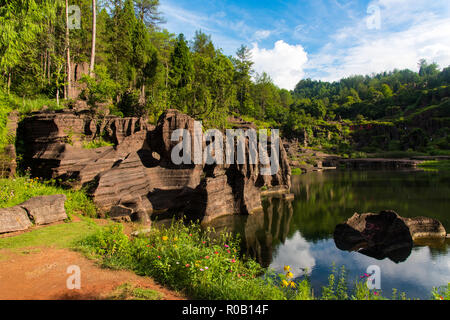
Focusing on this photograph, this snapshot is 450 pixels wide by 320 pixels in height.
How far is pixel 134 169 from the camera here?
16.4m

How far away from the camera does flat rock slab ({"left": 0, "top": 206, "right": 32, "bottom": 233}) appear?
A: 23.3 feet

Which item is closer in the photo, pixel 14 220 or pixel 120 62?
pixel 14 220

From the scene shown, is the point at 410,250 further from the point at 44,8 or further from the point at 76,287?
the point at 44,8

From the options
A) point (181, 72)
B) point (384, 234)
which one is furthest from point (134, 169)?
point (181, 72)

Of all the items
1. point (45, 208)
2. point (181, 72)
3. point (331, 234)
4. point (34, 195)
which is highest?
point (181, 72)

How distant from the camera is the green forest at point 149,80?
1769cm

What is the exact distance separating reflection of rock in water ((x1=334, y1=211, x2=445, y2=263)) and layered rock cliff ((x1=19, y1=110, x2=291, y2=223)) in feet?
23.7

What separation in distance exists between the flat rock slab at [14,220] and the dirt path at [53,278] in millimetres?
1477

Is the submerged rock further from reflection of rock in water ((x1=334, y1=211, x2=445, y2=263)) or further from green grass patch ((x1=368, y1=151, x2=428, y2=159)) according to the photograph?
green grass patch ((x1=368, y1=151, x2=428, y2=159))

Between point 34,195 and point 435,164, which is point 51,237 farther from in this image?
point 435,164

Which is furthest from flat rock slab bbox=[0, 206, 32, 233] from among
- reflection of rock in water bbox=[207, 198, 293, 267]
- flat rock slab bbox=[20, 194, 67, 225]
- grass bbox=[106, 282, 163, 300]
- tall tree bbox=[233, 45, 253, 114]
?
tall tree bbox=[233, 45, 253, 114]

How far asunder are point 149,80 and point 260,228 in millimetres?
24034
